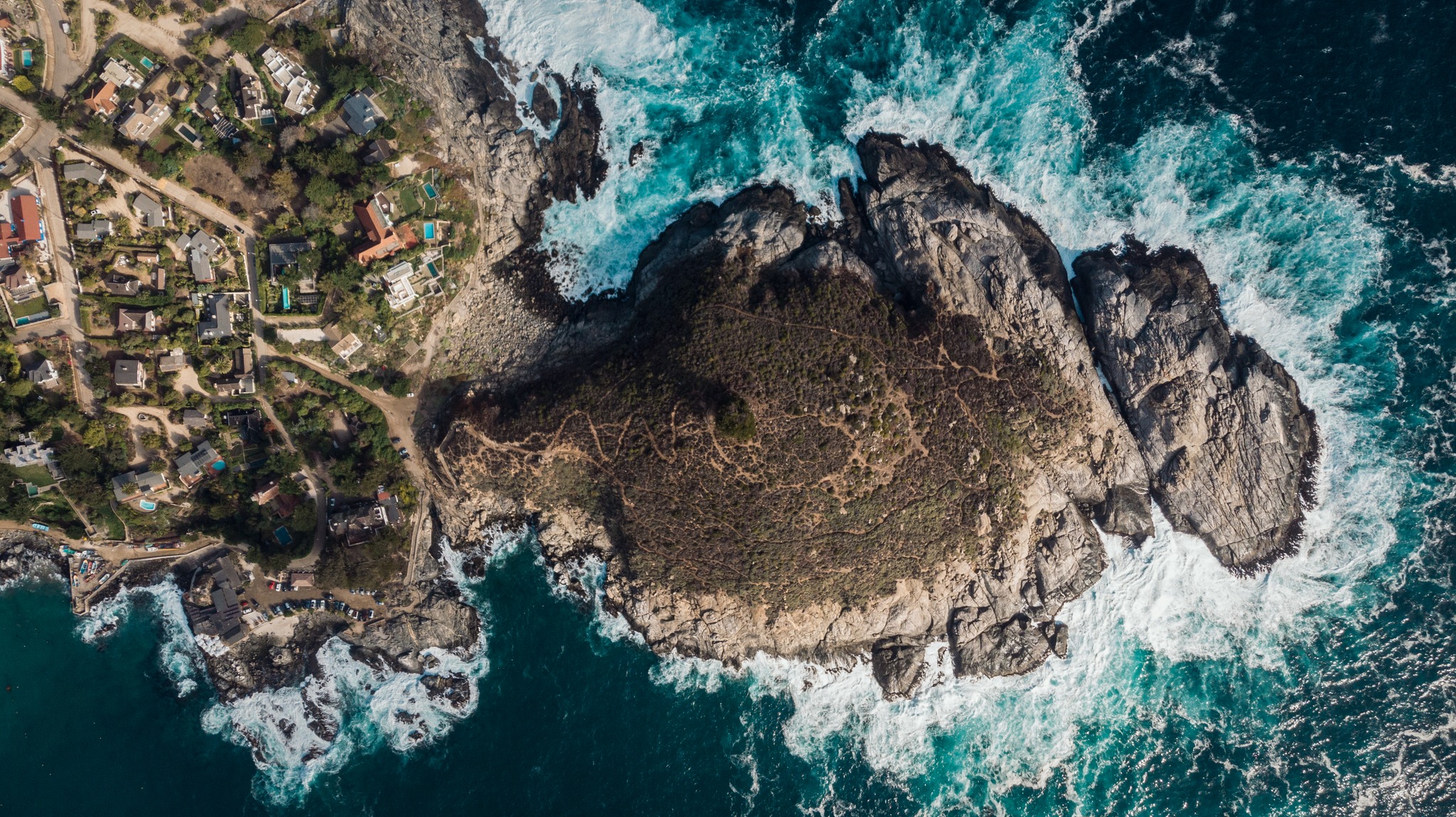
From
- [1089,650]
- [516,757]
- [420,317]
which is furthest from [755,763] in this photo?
[420,317]

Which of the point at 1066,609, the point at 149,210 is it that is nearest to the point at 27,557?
the point at 149,210

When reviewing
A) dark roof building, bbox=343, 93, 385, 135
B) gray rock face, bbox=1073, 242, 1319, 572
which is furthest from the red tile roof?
gray rock face, bbox=1073, 242, 1319, 572

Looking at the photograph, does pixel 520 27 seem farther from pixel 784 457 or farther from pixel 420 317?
pixel 784 457

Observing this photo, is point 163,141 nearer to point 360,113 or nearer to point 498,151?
point 360,113

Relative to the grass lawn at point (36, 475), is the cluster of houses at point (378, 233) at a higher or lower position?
higher

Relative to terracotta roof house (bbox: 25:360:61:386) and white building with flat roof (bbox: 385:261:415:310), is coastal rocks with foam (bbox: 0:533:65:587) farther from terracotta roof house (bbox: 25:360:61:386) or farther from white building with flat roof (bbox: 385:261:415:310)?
white building with flat roof (bbox: 385:261:415:310)

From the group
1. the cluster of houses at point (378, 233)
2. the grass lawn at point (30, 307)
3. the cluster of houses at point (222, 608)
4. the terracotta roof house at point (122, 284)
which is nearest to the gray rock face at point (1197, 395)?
the cluster of houses at point (378, 233)

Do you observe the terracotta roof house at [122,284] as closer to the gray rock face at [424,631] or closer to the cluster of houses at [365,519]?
the cluster of houses at [365,519]
